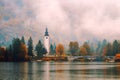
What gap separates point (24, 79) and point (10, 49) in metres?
113

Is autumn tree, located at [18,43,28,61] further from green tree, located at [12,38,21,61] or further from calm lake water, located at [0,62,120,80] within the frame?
calm lake water, located at [0,62,120,80]

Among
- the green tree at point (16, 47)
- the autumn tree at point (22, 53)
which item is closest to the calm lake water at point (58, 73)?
the green tree at point (16, 47)

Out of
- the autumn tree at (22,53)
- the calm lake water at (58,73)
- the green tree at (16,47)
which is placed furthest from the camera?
the autumn tree at (22,53)

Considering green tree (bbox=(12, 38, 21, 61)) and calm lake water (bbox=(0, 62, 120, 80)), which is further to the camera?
green tree (bbox=(12, 38, 21, 61))

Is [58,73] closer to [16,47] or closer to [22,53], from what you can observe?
[16,47]

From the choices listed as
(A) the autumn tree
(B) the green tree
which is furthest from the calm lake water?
(A) the autumn tree

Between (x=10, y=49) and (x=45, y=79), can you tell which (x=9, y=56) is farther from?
(x=45, y=79)

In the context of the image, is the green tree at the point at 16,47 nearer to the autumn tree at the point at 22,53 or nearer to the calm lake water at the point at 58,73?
the autumn tree at the point at 22,53

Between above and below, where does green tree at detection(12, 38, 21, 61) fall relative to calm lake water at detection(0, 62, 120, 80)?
above

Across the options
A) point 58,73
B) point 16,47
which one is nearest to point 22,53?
point 16,47

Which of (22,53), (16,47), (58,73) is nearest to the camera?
(58,73)

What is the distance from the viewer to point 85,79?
196ft

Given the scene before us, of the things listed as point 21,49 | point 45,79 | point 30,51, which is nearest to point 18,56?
point 21,49

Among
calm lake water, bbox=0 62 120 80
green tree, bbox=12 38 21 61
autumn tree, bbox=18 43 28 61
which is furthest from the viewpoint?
autumn tree, bbox=18 43 28 61
